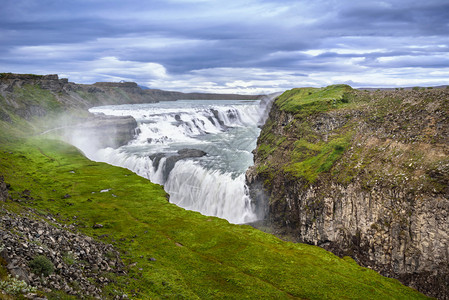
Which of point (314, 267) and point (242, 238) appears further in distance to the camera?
point (242, 238)

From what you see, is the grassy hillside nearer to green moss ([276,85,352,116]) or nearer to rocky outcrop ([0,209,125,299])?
rocky outcrop ([0,209,125,299])

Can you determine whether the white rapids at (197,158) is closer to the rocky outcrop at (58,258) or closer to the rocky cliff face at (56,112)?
the rocky cliff face at (56,112)

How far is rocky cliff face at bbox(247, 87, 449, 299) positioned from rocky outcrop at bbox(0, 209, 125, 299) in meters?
23.9

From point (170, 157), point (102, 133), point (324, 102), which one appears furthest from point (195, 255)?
point (102, 133)

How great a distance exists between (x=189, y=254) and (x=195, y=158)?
40.9 meters

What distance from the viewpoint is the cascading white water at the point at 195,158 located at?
53.0m

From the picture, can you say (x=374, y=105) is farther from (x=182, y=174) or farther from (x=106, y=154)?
(x=106, y=154)

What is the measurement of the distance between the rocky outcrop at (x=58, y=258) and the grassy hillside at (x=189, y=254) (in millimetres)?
1414

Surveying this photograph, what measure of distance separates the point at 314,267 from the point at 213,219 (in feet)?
45.2

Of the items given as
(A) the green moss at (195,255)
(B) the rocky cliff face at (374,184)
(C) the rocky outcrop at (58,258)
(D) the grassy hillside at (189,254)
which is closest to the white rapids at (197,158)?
(B) the rocky cliff face at (374,184)

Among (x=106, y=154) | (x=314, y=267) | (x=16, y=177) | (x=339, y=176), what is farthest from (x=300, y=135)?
(x=106, y=154)

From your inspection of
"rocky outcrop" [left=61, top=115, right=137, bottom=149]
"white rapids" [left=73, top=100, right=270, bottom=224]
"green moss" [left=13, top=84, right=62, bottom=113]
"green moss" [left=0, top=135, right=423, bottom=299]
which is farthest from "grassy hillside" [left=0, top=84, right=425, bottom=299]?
"green moss" [left=13, top=84, right=62, bottom=113]

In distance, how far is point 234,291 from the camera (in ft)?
75.1

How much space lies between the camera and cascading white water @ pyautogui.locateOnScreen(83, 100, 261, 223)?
2087 inches
